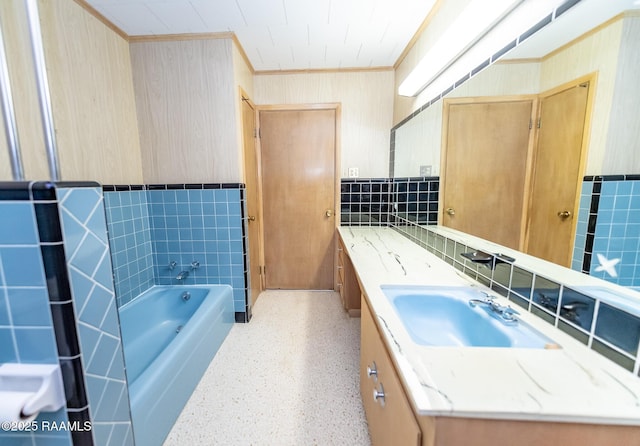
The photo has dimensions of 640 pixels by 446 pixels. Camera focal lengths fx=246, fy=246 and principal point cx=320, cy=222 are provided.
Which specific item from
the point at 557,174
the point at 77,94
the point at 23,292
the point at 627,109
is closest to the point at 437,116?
the point at 557,174

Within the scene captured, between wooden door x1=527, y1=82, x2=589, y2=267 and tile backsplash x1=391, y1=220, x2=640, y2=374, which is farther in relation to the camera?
wooden door x1=527, y1=82, x2=589, y2=267

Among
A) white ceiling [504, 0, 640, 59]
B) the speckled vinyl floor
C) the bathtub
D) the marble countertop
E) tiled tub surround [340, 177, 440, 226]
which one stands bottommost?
the speckled vinyl floor

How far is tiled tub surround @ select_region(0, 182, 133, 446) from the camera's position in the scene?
1.88ft

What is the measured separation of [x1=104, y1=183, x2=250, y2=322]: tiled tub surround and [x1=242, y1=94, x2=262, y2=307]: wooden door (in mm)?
158

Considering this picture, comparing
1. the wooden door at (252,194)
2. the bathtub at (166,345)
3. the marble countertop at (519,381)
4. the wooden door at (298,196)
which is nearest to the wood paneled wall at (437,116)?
the wooden door at (298,196)

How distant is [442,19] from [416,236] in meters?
1.41

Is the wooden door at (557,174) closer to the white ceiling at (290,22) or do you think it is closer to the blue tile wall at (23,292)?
the white ceiling at (290,22)

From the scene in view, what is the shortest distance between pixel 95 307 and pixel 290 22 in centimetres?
200

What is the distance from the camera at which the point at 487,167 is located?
119 cm

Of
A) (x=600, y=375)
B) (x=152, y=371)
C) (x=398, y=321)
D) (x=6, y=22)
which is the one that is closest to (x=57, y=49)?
(x=6, y=22)

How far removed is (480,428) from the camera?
20.9 inches

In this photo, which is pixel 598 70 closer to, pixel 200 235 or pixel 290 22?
pixel 290 22

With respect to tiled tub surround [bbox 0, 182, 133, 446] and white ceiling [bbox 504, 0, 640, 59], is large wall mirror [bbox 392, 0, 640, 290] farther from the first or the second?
tiled tub surround [bbox 0, 182, 133, 446]

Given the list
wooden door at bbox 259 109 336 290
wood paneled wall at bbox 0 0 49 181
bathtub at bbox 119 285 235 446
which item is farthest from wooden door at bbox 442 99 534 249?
wood paneled wall at bbox 0 0 49 181
